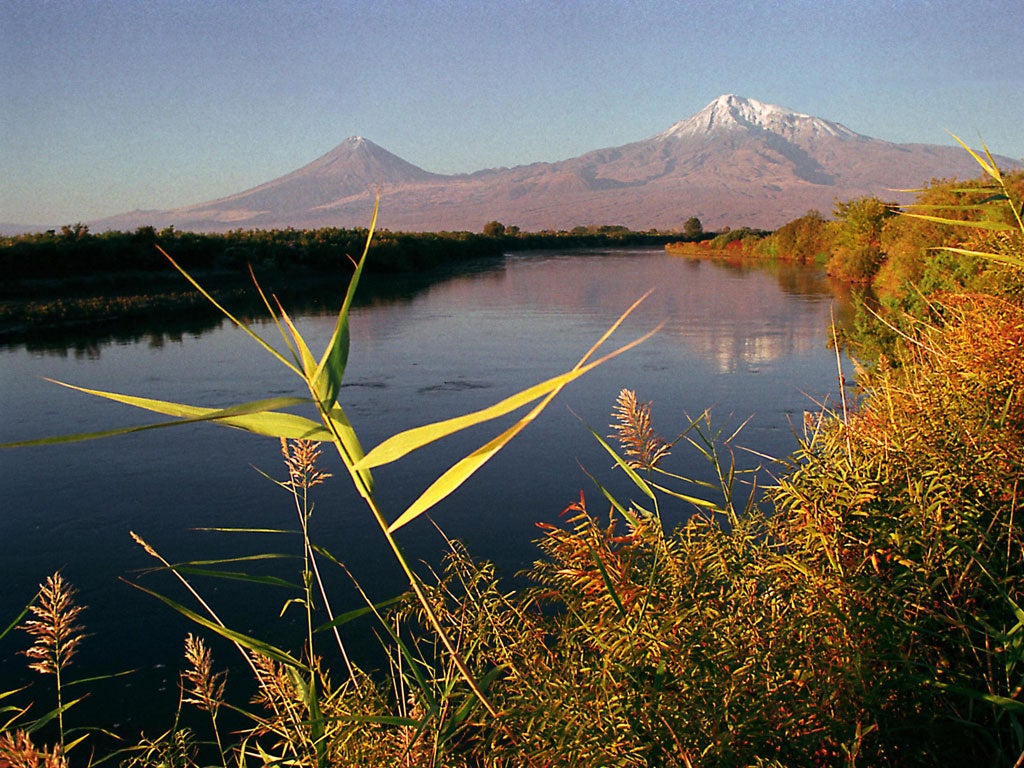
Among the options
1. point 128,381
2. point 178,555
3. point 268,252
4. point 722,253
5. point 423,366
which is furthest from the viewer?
point 722,253

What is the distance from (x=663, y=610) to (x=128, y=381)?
37.6 ft

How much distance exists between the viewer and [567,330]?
54.2 ft

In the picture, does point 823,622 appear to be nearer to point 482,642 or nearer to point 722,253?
point 482,642

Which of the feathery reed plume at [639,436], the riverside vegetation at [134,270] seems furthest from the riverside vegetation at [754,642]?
the riverside vegetation at [134,270]

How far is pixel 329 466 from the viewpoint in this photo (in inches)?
294

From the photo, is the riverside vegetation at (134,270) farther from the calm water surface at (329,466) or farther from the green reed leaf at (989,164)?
the green reed leaf at (989,164)

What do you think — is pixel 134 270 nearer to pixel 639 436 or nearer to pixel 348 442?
pixel 639 436

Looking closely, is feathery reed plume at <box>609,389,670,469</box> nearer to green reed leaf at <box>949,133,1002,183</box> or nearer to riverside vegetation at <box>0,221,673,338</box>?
green reed leaf at <box>949,133,1002,183</box>

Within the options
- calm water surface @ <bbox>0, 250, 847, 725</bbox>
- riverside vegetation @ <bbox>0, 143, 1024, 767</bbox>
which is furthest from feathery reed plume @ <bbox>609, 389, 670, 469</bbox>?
calm water surface @ <bbox>0, 250, 847, 725</bbox>

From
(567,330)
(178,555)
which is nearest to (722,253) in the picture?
(567,330)

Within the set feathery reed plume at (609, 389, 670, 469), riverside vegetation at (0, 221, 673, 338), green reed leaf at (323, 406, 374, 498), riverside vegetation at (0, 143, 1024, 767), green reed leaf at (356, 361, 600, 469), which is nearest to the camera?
green reed leaf at (356, 361, 600, 469)

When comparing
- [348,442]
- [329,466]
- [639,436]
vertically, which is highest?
[348,442]

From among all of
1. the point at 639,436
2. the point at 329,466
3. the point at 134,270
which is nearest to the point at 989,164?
the point at 639,436

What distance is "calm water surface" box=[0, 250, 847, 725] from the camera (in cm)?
542
